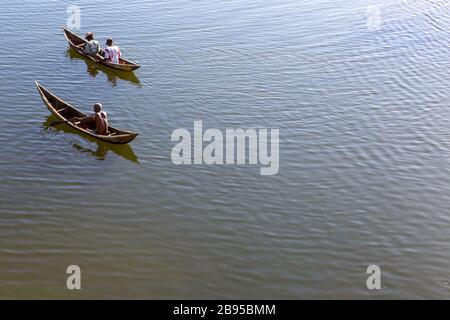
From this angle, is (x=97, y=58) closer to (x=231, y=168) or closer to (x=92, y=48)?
(x=92, y=48)

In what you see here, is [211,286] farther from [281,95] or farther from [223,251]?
[281,95]

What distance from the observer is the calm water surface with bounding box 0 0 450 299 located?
14.5 m

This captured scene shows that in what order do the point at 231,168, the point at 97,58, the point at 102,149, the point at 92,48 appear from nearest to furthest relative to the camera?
the point at 231,168 < the point at 102,149 < the point at 97,58 < the point at 92,48

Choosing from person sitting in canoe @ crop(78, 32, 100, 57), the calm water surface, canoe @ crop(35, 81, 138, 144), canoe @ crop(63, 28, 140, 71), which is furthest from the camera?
person sitting in canoe @ crop(78, 32, 100, 57)

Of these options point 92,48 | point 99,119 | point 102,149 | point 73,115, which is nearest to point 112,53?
point 92,48

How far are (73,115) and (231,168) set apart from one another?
6.44 m

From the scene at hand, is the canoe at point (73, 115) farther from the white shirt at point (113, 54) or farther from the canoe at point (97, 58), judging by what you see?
the white shirt at point (113, 54)

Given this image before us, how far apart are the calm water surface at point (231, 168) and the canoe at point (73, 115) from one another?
0.46 m

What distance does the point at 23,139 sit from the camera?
19.9m

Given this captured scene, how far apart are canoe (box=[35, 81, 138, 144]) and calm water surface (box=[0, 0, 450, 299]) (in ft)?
1.50

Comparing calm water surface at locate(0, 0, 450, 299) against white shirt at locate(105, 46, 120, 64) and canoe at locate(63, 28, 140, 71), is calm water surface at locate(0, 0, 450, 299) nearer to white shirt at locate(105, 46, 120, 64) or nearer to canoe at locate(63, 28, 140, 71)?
canoe at locate(63, 28, 140, 71)

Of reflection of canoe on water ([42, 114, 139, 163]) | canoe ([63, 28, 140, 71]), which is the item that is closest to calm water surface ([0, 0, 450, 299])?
reflection of canoe on water ([42, 114, 139, 163])

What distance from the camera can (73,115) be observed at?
21094mm

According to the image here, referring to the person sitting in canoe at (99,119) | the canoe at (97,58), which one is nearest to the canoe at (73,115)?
the person sitting in canoe at (99,119)
